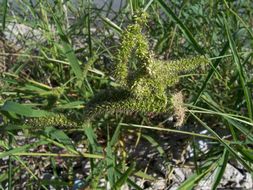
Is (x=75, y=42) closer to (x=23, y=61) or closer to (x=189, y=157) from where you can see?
(x=23, y=61)

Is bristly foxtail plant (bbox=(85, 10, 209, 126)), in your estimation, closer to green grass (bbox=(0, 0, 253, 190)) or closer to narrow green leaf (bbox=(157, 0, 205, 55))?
narrow green leaf (bbox=(157, 0, 205, 55))

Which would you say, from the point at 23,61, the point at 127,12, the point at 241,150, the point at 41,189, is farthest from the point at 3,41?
the point at 241,150

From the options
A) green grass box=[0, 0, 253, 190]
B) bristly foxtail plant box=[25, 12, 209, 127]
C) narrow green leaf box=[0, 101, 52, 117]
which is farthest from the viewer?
green grass box=[0, 0, 253, 190]

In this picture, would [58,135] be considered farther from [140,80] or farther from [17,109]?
[140,80]

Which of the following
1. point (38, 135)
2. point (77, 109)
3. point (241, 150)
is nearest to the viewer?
point (241, 150)

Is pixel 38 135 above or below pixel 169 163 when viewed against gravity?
above

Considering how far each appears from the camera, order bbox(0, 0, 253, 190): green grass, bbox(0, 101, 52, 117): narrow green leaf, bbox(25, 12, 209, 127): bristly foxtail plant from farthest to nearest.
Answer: bbox(0, 0, 253, 190): green grass → bbox(0, 101, 52, 117): narrow green leaf → bbox(25, 12, 209, 127): bristly foxtail plant

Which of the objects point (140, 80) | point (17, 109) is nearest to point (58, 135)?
point (17, 109)

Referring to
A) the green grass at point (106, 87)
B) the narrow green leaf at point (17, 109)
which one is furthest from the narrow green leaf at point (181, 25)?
the narrow green leaf at point (17, 109)

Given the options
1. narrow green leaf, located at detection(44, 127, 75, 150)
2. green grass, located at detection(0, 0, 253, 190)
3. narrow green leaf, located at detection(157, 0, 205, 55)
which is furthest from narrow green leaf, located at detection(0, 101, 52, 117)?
narrow green leaf, located at detection(157, 0, 205, 55)
